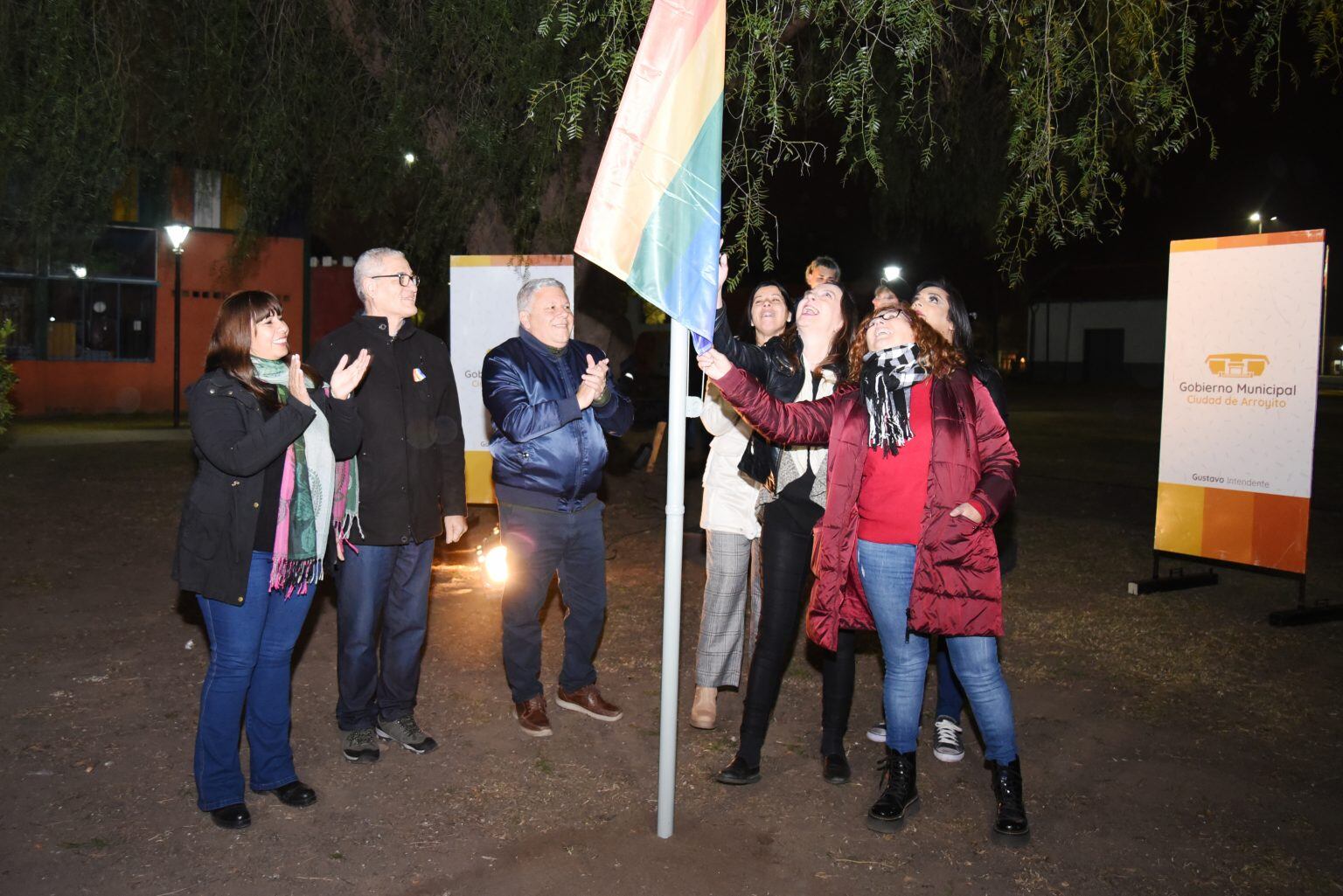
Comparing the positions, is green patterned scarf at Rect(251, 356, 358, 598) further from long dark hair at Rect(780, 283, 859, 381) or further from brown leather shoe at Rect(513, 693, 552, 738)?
long dark hair at Rect(780, 283, 859, 381)

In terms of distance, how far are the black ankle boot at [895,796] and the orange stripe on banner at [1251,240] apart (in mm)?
4384

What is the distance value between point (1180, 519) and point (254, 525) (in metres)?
6.51

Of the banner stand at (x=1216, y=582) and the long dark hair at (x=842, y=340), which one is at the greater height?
the long dark hair at (x=842, y=340)

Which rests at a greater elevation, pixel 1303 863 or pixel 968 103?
pixel 968 103

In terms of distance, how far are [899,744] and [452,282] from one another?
513 cm

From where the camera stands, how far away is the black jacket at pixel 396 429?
4465mm

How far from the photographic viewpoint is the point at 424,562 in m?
4.70

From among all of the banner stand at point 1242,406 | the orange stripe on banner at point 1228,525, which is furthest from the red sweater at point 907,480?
the orange stripe on banner at point 1228,525

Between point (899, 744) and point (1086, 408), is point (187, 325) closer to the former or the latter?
point (1086, 408)

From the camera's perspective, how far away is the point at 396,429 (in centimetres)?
455

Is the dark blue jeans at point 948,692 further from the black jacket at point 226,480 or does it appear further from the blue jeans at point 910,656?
the black jacket at point 226,480

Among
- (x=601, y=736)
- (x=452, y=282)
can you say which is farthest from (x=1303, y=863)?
(x=452, y=282)

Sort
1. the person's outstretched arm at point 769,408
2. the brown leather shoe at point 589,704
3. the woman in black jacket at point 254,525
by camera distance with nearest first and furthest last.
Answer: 1. the person's outstretched arm at point 769,408
2. the woman in black jacket at point 254,525
3. the brown leather shoe at point 589,704

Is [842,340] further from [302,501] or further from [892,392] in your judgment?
[302,501]
